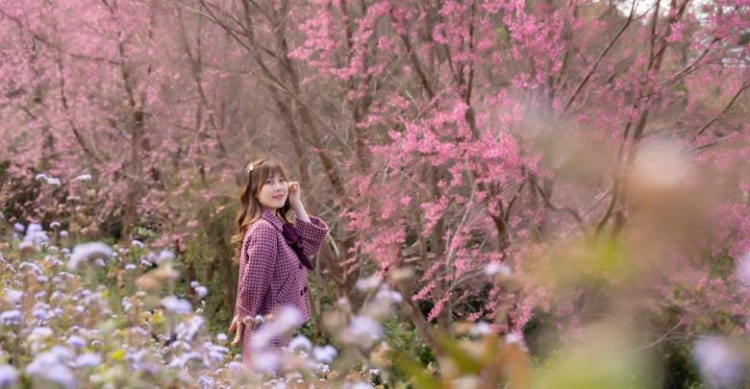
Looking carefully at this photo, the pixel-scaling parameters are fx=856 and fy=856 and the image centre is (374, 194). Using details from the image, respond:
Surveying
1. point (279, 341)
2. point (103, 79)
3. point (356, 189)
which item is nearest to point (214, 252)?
point (103, 79)

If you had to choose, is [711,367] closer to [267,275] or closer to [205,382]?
[267,275]

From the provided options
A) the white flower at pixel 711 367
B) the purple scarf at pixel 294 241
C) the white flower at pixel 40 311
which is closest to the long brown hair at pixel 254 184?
the purple scarf at pixel 294 241

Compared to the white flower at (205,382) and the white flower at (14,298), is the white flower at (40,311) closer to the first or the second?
the white flower at (14,298)

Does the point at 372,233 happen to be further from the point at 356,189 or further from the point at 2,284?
the point at 2,284

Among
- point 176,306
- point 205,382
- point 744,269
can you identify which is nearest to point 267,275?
point 205,382

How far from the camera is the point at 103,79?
8938 mm

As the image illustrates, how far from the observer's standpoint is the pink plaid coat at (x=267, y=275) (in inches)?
152

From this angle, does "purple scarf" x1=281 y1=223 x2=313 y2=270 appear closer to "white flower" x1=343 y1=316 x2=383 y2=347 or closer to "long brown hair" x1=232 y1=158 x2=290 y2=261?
"long brown hair" x1=232 y1=158 x2=290 y2=261

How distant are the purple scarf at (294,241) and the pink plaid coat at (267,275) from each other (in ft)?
0.12

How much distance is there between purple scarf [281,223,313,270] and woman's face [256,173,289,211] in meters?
0.12

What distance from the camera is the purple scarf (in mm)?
4062

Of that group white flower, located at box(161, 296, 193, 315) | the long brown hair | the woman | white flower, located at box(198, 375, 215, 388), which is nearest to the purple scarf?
the woman

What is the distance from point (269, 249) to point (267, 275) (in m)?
0.12

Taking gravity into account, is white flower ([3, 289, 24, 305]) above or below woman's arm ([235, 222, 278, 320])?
below
